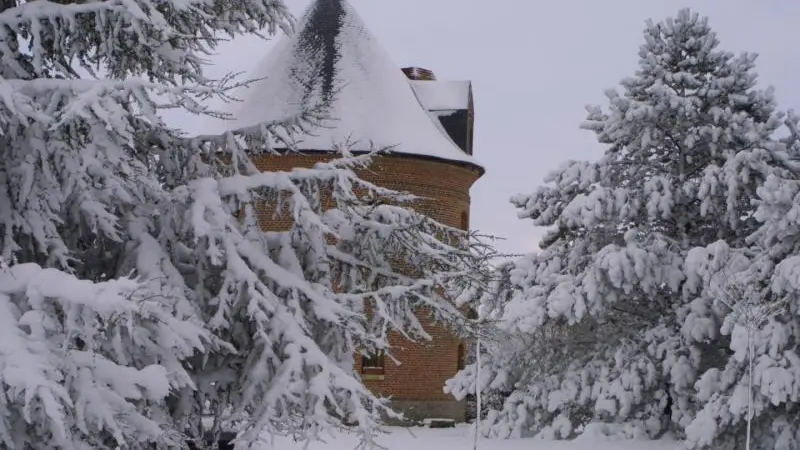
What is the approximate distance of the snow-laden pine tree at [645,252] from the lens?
1948 centimetres

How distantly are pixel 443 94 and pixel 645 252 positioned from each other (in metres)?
13.3

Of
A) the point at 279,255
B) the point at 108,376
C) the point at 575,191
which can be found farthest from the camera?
the point at 575,191

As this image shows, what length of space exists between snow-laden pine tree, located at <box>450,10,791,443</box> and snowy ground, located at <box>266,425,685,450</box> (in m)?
0.30

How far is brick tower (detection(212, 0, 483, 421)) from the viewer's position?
2725 centimetres

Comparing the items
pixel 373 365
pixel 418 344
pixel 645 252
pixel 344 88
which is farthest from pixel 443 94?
pixel 645 252

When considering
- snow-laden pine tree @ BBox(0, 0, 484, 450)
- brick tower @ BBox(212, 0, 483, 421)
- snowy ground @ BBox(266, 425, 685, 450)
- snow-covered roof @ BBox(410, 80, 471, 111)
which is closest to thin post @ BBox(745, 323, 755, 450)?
snowy ground @ BBox(266, 425, 685, 450)

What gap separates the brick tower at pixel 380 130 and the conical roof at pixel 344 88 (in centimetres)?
3

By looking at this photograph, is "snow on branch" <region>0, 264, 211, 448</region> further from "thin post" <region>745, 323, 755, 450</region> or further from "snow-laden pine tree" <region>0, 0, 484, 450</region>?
"thin post" <region>745, 323, 755, 450</region>


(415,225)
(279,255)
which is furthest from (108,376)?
(415,225)

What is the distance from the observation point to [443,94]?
31844 millimetres

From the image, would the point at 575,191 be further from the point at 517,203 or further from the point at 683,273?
the point at 683,273

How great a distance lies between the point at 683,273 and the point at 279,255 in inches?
463

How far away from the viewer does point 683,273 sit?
19.8 metres

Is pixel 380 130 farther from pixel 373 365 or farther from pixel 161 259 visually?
pixel 161 259
